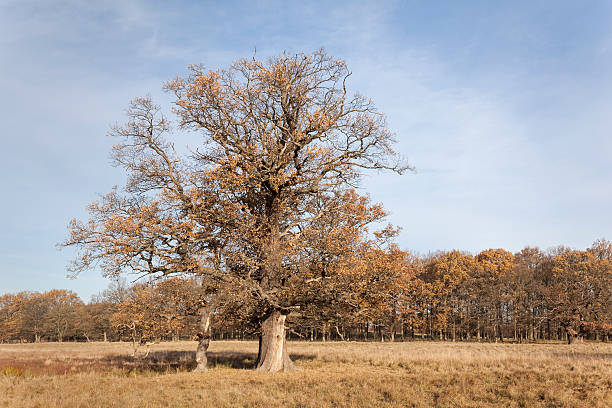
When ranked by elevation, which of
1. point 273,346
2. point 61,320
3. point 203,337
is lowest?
point 61,320

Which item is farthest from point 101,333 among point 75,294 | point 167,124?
point 167,124

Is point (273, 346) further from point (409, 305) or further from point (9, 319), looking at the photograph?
point (9, 319)

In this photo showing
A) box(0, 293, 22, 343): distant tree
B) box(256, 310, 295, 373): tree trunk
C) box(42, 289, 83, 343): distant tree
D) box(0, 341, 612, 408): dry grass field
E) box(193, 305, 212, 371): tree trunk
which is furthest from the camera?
box(42, 289, 83, 343): distant tree

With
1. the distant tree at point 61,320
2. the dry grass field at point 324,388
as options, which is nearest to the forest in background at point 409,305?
the distant tree at point 61,320

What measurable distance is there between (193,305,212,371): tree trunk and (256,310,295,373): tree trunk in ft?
9.27

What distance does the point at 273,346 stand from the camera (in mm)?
20250

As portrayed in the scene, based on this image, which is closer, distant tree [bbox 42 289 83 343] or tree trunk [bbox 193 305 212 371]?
tree trunk [bbox 193 305 212 371]

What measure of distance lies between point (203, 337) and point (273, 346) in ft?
12.5

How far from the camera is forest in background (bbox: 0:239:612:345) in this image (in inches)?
820

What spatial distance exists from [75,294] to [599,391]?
11557cm

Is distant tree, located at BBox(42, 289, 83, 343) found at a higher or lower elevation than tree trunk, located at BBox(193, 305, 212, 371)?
lower

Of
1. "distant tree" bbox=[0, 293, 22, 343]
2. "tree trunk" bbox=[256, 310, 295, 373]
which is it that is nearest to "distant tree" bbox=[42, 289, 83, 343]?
"distant tree" bbox=[0, 293, 22, 343]

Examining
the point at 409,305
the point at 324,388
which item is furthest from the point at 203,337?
the point at 409,305

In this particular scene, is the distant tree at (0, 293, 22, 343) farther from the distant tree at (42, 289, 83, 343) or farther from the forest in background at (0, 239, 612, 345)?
the distant tree at (42, 289, 83, 343)
